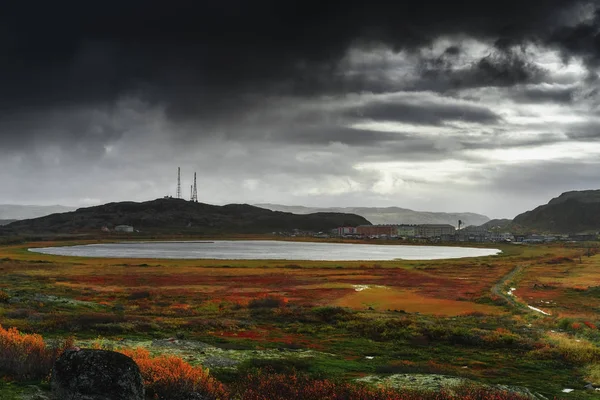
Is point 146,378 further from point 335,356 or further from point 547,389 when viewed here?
point 547,389

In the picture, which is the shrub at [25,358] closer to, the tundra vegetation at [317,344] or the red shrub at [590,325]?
the tundra vegetation at [317,344]

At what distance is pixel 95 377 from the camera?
10.4 meters

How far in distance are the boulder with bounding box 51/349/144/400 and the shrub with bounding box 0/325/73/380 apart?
293 cm

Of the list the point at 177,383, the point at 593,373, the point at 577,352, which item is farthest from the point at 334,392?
the point at 577,352

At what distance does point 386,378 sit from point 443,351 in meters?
9.06

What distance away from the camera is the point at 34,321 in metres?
24.9

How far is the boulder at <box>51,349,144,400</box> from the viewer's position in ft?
34.0

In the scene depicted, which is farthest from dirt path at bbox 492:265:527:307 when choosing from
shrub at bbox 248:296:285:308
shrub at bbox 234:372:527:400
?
shrub at bbox 234:372:527:400

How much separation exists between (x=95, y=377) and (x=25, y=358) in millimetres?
4666

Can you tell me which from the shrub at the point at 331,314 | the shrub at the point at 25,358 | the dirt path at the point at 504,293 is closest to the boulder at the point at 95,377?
the shrub at the point at 25,358

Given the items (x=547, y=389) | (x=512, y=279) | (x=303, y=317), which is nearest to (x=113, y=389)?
(x=547, y=389)

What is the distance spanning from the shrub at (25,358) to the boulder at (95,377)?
9.62 ft

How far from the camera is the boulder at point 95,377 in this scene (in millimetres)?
10375

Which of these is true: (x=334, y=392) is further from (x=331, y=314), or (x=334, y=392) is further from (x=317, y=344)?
(x=331, y=314)
